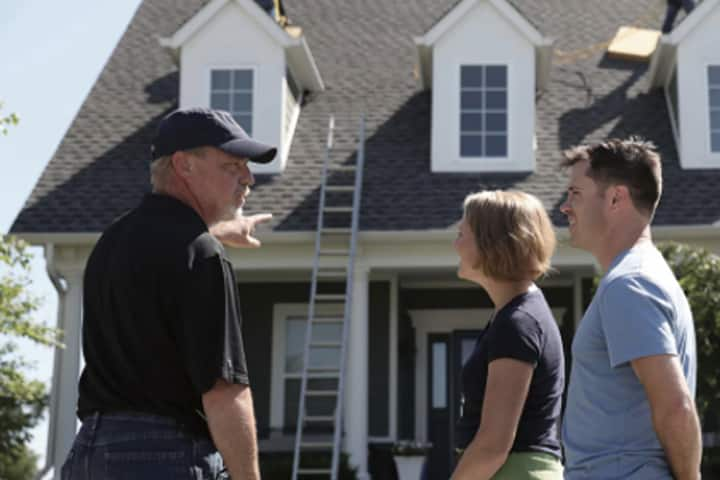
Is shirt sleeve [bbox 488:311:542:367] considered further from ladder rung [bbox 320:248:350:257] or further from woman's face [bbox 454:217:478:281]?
ladder rung [bbox 320:248:350:257]

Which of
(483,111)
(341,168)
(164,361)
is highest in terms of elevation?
(483,111)

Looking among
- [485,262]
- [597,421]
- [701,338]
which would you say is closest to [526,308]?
[485,262]

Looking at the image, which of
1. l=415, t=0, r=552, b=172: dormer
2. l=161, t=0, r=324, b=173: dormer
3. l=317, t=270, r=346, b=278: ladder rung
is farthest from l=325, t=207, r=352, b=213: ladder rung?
l=161, t=0, r=324, b=173: dormer

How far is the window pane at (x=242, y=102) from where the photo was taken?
14.6 meters

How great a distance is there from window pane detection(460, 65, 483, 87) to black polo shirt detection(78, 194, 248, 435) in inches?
437

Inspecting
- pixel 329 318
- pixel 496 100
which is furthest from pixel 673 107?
pixel 329 318

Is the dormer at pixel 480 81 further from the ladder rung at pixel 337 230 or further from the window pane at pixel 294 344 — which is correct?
the window pane at pixel 294 344

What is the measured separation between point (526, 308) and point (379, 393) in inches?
421

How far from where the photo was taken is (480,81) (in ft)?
47.4

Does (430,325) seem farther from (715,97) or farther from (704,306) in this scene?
(704,306)

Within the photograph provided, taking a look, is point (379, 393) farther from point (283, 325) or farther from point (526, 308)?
point (526, 308)

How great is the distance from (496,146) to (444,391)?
115 inches

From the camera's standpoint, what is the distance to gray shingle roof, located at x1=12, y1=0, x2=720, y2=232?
533 inches

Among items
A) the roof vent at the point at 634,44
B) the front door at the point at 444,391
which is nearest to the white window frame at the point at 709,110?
the roof vent at the point at 634,44
